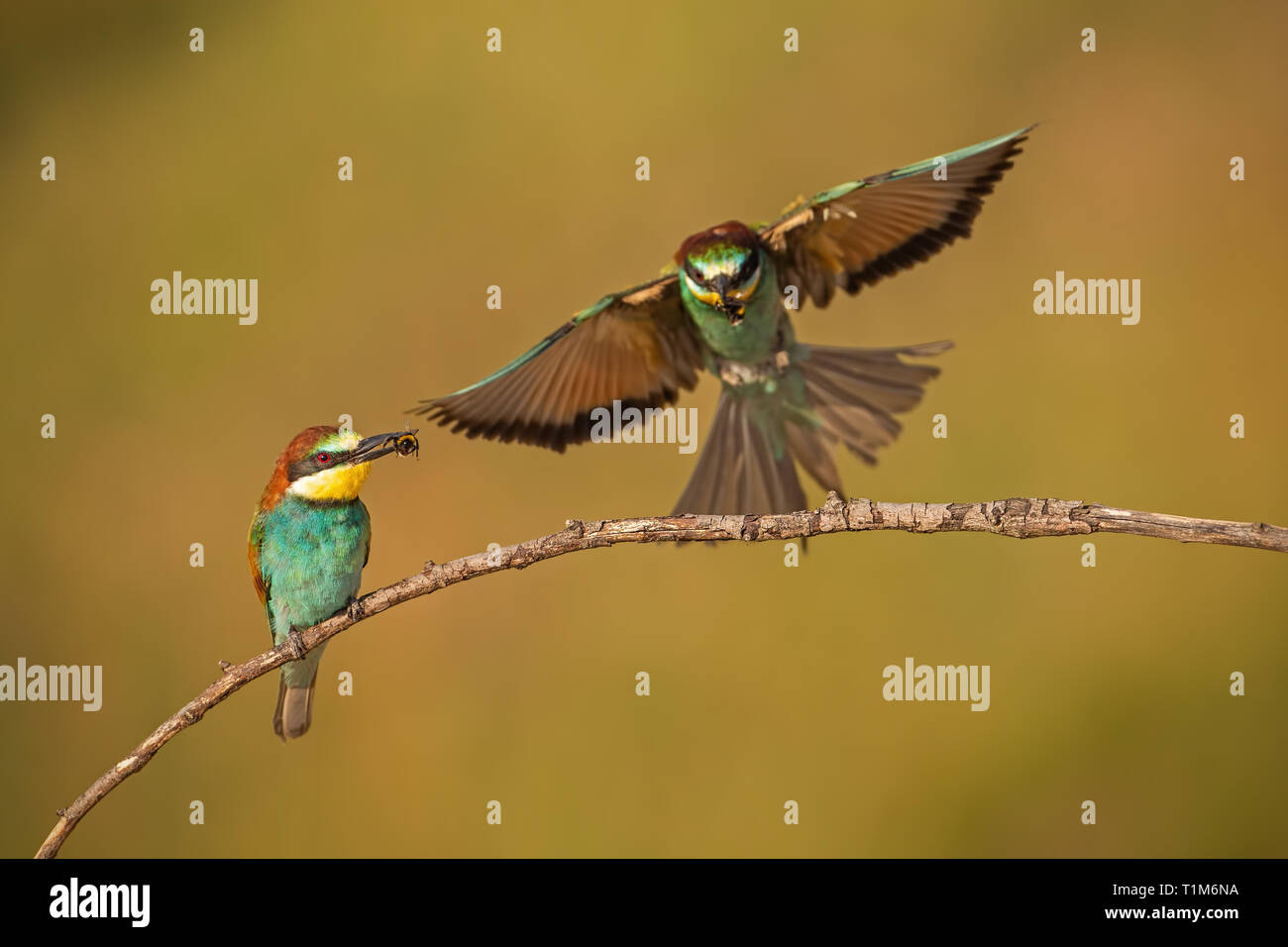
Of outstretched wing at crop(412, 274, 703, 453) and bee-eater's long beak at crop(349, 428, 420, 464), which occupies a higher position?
outstretched wing at crop(412, 274, 703, 453)

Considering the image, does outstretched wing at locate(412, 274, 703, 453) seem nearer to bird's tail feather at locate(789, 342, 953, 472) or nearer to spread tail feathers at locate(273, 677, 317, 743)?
bird's tail feather at locate(789, 342, 953, 472)

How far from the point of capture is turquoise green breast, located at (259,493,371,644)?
1.78 metres

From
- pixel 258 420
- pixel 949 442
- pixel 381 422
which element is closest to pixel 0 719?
pixel 258 420

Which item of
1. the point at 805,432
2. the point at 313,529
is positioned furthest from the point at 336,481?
the point at 805,432

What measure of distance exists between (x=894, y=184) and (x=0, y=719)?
313 cm

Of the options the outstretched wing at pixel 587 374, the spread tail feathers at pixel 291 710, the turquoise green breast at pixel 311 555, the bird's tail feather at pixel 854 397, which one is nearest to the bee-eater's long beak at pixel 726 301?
the outstretched wing at pixel 587 374

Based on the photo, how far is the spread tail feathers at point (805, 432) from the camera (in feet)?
6.85

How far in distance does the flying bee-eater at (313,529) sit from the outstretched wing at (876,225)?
93 centimetres

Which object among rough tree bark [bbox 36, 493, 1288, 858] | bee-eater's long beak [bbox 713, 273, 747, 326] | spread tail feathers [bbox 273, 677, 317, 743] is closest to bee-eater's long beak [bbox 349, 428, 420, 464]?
rough tree bark [bbox 36, 493, 1288, 858]

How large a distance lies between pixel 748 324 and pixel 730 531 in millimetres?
867

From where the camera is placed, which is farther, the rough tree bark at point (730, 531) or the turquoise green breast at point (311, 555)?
the turquoise green breast at point (311, 555)

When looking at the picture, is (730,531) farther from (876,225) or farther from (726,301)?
(876,225)

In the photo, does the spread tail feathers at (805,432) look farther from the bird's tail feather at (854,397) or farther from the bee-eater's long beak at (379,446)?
the bee-eater's long beak at (379,446)

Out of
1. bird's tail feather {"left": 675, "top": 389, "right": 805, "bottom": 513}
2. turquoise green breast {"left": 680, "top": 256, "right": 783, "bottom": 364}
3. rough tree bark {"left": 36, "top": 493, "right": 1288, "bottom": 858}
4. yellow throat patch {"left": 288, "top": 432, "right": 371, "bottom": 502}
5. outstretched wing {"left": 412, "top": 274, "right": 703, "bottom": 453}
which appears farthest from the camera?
bird's tail feather {"left": 675, "top": 389, "right": 805, "bottom": 513}
